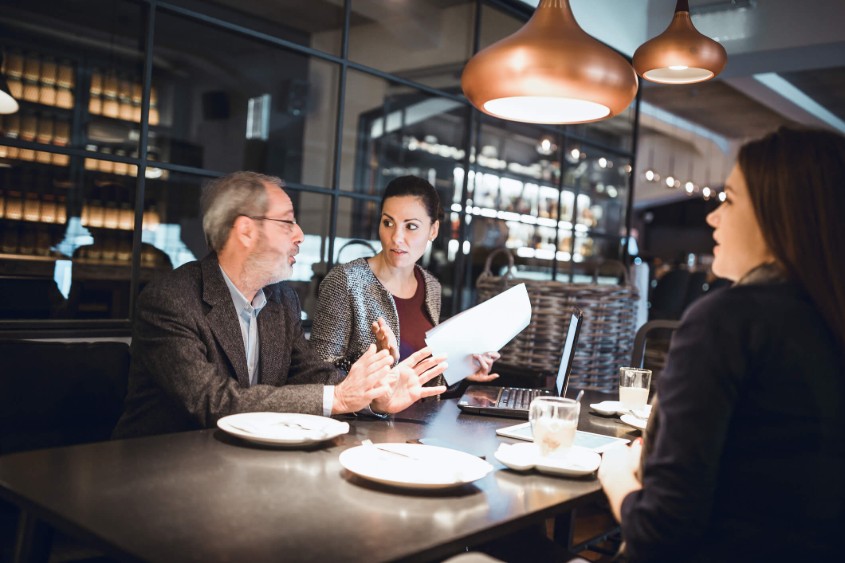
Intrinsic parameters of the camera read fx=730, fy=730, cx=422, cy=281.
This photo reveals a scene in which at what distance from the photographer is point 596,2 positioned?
3.98 meters

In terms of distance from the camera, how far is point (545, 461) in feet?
4.24

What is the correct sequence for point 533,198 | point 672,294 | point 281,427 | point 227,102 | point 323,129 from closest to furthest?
point 281,427 < point 323,129 < point 672,294 < point 227,102 < point 533,198

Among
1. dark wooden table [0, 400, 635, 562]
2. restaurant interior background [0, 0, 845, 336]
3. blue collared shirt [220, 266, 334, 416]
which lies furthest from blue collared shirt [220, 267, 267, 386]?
restaurant interior background [0, 0, 845, 336]

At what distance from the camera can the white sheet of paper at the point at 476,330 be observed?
1836 mm

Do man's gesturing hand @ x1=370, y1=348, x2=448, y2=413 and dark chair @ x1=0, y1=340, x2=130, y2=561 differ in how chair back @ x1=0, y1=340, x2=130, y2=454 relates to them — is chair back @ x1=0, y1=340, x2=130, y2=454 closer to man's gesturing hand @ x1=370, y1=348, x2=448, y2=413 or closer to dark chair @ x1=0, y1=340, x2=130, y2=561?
dark chair @ x1=0, y1=340, x2=130, y2=561

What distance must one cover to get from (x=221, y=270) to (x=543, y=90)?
0.89 m

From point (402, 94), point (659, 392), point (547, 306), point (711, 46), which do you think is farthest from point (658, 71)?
point (402, 94)

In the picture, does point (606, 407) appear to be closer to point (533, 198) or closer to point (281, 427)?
point (281, 427)

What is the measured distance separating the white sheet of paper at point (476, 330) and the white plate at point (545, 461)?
487mm

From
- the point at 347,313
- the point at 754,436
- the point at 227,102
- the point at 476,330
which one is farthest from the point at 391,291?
the point at 227,102

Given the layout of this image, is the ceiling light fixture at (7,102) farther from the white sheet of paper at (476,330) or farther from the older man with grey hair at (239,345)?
the white sheet of paper at (476,330)

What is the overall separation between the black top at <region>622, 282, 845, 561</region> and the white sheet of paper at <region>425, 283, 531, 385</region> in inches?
35.2

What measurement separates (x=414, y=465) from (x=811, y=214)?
0.70 m

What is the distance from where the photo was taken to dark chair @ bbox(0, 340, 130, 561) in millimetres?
1707
